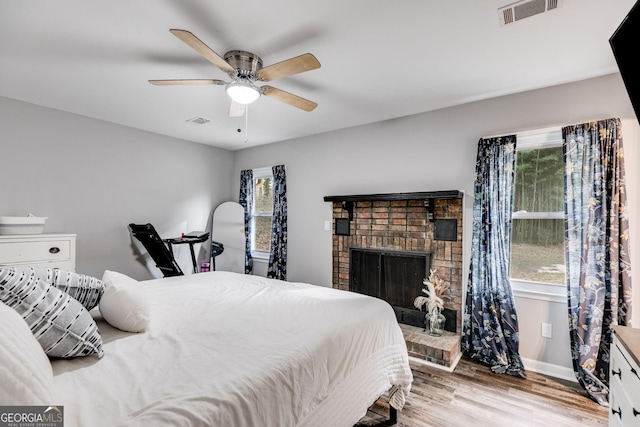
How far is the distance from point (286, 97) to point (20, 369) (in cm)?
213

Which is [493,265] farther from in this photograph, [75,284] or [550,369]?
[75,284]

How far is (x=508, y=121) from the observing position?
286cm

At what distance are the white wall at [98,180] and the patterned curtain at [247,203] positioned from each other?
2.04ft

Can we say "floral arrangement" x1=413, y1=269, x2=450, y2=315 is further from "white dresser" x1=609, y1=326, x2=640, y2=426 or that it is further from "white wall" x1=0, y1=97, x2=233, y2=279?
"white wall" x1=0, y1=97, x2=233, y2=279

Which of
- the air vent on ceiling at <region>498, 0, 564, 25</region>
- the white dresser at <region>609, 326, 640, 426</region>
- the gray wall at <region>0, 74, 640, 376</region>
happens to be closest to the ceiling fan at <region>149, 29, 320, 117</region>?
the air vent on ceiling at <region>498, 0, 564, 25</region>

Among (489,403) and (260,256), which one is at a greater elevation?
(260,256)

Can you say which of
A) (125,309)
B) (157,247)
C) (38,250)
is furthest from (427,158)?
(38,250)

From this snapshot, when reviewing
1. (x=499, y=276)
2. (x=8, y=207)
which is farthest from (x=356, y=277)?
(x=8, y=207)

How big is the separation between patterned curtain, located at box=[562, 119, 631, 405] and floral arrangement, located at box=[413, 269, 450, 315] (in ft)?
3.33

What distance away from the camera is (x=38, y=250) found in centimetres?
290

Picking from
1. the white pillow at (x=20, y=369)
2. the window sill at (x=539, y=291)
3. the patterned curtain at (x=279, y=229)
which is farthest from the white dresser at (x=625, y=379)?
the patterned curtain at (x=279, y=229)

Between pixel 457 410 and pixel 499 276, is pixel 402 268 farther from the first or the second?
pixel 457 410

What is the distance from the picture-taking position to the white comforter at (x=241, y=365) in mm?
899

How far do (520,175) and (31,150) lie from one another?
16.6 ft
